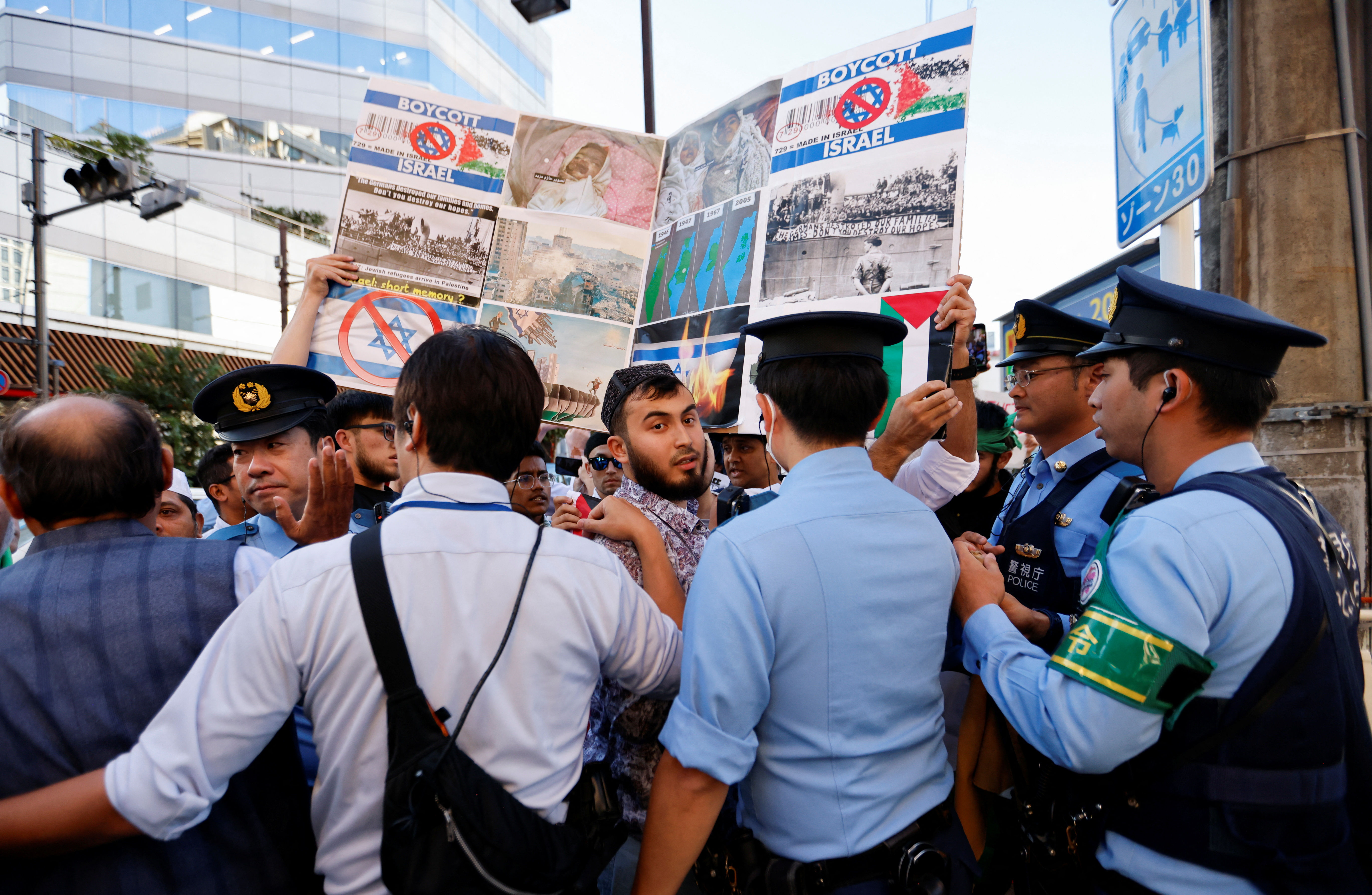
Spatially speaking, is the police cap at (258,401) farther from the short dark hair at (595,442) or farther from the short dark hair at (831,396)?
the short dark hair at (831,396)

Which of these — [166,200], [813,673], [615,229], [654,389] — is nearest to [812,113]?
[615,229]

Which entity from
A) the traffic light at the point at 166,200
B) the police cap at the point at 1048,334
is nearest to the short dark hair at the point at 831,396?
the police cap at the point at 1048,334

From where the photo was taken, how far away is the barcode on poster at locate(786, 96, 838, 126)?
2514 mm

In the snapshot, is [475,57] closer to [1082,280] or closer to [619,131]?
[1082,280]

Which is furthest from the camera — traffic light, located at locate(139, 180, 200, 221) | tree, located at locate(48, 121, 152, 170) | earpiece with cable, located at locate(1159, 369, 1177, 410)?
tree, located at locate(48, 121, 152, 170)

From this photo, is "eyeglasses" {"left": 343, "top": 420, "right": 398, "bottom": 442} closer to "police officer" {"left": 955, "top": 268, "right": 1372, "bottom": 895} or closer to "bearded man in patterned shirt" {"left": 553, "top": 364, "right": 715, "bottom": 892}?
"bearded man in patterned shirt" {"left": 553, "top": 364, "right": 715, "bottom": 892}

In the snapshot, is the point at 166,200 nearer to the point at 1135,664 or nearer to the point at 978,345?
the point at 978,345

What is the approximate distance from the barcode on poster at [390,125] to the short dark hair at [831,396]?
2070 mm

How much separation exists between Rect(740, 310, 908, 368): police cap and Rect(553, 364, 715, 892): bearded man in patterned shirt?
57cm

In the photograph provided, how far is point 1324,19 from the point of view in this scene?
136 inches

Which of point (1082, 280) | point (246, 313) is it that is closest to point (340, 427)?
point (1082, 280)

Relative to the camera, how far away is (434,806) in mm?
1267

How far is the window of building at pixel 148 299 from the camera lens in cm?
1922

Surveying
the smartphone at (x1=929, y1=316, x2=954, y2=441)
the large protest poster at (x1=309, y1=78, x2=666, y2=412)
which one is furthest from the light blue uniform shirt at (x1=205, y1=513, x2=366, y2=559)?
the smartphone at (x1=929, y1=316, x2=954, y2=441)
